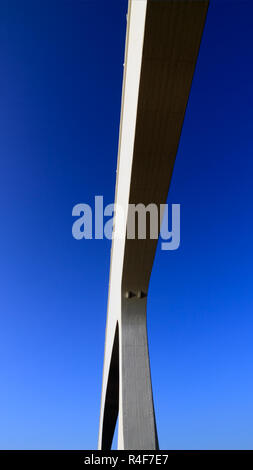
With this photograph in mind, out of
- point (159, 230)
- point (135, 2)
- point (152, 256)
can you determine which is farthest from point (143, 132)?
point (152, 256)

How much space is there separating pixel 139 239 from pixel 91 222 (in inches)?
51.6

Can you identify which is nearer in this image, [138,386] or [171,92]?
[171,92]

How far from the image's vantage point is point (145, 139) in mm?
4316

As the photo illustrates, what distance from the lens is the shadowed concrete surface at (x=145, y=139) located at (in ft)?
10.5

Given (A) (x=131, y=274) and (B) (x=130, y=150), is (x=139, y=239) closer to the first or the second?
(A) (x=131, y=274)

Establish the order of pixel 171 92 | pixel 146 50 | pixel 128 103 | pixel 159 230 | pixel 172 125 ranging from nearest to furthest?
pixel 146 50
pixel 171 92
pixel 172 125
pixel 128 103
pixel 159 230

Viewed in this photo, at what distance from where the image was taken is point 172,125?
4.13 metres

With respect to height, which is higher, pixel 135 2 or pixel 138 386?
pixel 135 2

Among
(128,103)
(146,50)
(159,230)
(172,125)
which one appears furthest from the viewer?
(159,230)

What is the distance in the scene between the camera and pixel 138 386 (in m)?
6.45

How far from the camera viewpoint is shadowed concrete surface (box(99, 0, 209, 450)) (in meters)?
3.20
